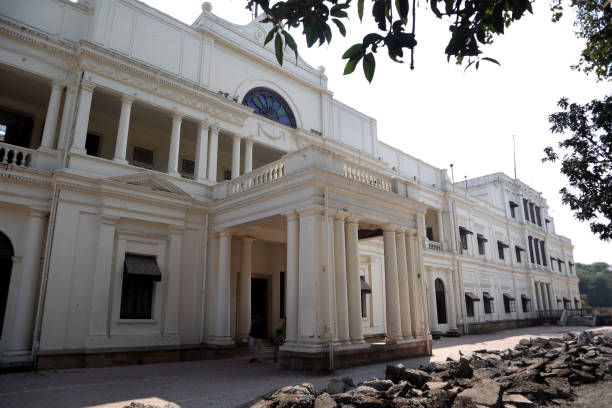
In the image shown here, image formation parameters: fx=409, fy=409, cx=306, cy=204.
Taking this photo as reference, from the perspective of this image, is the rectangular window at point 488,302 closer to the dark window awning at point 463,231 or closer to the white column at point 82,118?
the dark window awning at point 463,231

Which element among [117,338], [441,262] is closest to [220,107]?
[117,338]

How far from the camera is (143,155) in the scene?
17.6 meters

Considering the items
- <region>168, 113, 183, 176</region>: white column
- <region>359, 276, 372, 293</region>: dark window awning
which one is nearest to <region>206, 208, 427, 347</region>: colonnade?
<region>168, 113, 183, 176</region>: white column

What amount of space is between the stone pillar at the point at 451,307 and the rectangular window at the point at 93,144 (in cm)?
2175

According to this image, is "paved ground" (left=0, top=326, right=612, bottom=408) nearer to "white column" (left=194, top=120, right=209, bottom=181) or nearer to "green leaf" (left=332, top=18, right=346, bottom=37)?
"green leaf" (left=332, top=18, right=346, bottom=37)

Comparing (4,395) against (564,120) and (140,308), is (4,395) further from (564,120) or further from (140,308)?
(564,120)

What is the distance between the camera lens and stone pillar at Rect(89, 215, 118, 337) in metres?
12.6

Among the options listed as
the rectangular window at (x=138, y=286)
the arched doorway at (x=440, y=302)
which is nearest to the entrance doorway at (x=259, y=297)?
the rectangular window at (x=138, y=286)

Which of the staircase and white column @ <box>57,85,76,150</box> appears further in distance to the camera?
the staircase

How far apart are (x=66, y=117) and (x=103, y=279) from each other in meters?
5.79

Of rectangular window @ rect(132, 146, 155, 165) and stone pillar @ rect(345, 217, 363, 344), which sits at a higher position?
rectangular window @ rect(132, 146, 155, 165)

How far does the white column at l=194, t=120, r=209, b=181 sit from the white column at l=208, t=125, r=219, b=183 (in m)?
0.21

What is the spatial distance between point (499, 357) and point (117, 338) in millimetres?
11485

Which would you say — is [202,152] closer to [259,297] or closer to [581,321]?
[259,297]
